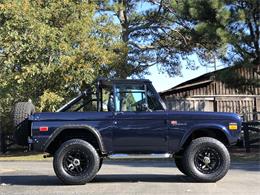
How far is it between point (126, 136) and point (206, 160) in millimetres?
1744

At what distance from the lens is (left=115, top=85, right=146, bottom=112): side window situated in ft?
36.6

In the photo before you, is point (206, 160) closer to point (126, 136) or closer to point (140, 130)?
point (140, 130)

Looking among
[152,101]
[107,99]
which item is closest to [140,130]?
[152,101]

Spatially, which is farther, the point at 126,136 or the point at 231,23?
the point at 231,23

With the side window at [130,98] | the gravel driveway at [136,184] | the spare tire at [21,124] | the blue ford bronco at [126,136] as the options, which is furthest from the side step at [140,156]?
the spare tire at [21,124]

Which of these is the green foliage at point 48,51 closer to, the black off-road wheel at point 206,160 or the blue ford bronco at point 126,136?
the blue ford bronco at point 126,136

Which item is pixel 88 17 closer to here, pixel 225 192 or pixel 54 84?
Result: pixel 54 84

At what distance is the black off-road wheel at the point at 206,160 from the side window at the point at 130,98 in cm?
139

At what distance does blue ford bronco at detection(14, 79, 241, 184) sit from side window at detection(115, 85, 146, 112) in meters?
0.02

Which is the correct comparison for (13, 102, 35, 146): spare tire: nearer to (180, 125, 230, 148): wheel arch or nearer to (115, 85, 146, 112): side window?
(115, 85, 146, 112): side window

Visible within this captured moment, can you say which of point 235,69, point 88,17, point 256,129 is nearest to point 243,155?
point 256,129

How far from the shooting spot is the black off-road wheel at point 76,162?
1062cm

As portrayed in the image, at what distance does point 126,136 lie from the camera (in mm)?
10883

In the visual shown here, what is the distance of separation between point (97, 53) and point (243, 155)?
7974mm
